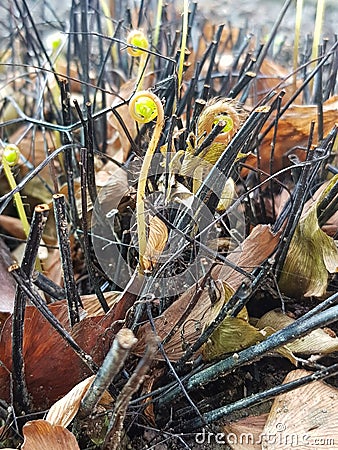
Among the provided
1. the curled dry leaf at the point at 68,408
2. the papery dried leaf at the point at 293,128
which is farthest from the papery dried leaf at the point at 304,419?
the papery dried leaf at the point at 293,128

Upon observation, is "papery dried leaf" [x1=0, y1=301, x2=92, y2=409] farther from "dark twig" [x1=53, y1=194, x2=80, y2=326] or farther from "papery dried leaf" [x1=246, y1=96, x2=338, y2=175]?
"papery dried leaf" [x1=246, y1=96, x2=338, y2=175]

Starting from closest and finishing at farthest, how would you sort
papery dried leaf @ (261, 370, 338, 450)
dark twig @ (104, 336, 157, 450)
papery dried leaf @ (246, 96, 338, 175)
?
dark twig @ (104, 336, 157, 450) → papery dried leaf @ (261, 370, 338, 450) → papery dried leaf @ (246, 96, 338, 175)

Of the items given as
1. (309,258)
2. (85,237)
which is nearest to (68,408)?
(85,237)

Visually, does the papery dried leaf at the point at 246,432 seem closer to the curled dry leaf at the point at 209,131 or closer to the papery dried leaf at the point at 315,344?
the papery dried leaf at the point at 315,344

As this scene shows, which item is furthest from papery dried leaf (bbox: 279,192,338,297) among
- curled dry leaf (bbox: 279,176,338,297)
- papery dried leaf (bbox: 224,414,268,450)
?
papery dried leaf (bbox: 224,414,268,450)

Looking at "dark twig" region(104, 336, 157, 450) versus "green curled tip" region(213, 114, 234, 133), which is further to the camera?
"green curled tip" region(213, 114, 234, 133)

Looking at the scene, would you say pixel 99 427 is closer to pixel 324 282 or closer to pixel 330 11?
pixel 324 282

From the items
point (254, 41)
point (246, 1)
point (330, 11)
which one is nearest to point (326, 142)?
point (254, 41)
